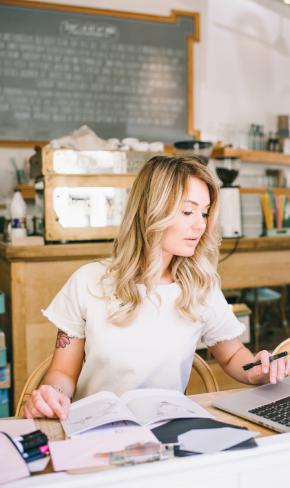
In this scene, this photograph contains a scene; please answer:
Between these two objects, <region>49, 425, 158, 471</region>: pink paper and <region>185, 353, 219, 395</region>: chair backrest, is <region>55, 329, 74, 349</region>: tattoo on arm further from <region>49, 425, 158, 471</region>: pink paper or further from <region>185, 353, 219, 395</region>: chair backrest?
<region>49, 425, 158, 471</region>: pink paper

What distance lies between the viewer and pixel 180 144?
347 centimetres

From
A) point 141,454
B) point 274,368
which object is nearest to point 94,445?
point 141,454

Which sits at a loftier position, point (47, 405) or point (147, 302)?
point (147, 302)

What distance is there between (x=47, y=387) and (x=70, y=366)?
A: 1.21 feet

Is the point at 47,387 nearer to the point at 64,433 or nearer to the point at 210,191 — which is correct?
the point at 64,433

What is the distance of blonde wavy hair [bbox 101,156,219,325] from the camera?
1.52 meters

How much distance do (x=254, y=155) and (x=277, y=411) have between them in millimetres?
4008

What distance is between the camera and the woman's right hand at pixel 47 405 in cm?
115

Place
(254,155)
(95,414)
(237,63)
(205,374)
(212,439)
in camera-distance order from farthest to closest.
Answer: (237,63) < (254,155) < (205,374) < (95,414) < (212,439)

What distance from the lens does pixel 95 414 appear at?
110 cm

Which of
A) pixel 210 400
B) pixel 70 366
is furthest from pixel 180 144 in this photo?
pixel 210 400

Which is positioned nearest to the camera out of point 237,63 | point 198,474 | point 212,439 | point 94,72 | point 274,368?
point 198,474

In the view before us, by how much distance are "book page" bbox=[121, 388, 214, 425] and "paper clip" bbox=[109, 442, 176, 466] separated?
0.41 feet

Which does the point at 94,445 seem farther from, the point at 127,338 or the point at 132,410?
the point at 127,338
